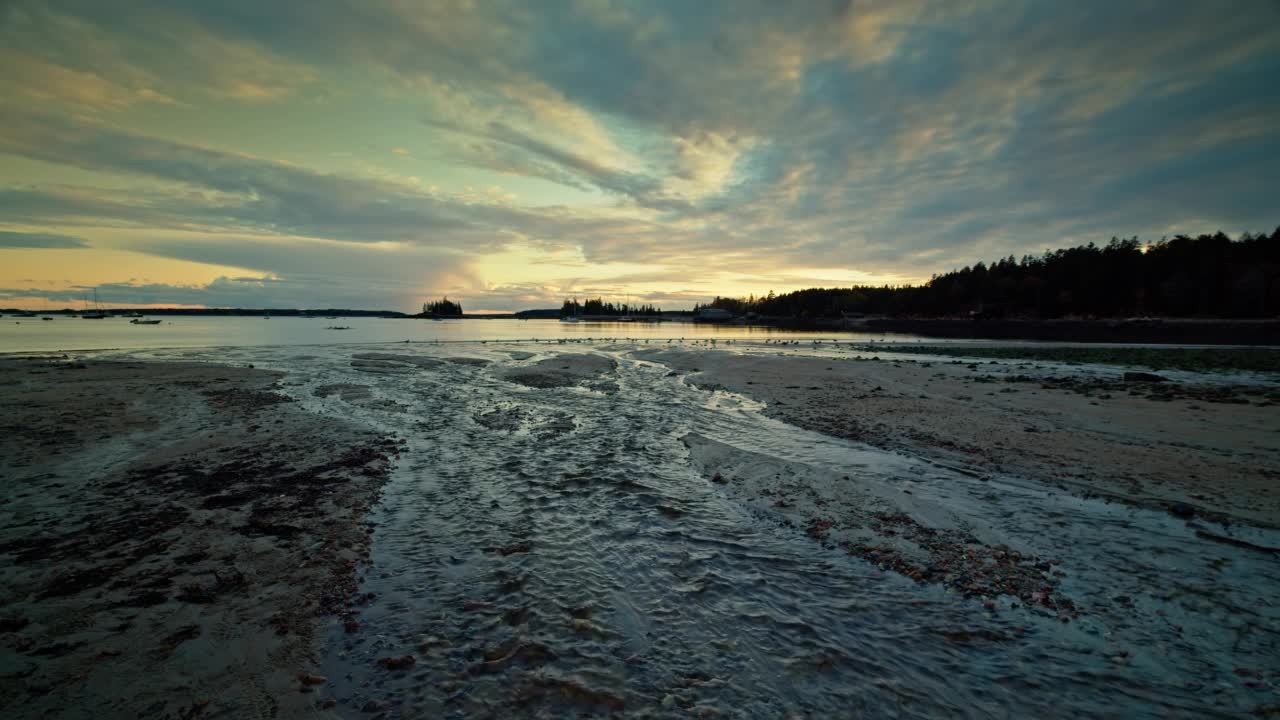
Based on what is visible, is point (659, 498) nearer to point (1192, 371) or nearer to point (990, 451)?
point (990, 451)

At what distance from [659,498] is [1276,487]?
13.1 metres

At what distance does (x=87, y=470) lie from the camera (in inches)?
434

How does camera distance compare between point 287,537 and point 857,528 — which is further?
point 857,528

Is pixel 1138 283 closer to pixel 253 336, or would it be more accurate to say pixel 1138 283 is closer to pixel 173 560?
pixel 173 560

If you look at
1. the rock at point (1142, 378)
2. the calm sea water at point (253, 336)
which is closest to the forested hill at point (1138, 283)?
the calm sea water at point (253, 336)

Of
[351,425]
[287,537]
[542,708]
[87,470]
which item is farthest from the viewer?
[351,425]

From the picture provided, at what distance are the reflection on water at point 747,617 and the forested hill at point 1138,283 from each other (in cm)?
14906

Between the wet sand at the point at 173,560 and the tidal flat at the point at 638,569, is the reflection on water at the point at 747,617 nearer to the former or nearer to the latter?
the tidal flat at the point at 638,569

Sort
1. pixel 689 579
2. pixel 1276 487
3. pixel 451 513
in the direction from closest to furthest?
1. pixel 689 579
2. pixel 451 513
3. pixel 1276 487

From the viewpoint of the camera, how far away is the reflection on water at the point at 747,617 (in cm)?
462

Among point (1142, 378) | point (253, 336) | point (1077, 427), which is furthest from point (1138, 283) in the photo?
point (253, 336)

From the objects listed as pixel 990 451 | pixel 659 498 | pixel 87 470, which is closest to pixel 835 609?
pixel 659 498

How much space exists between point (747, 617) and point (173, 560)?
8.44m

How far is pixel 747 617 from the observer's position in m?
5.98
